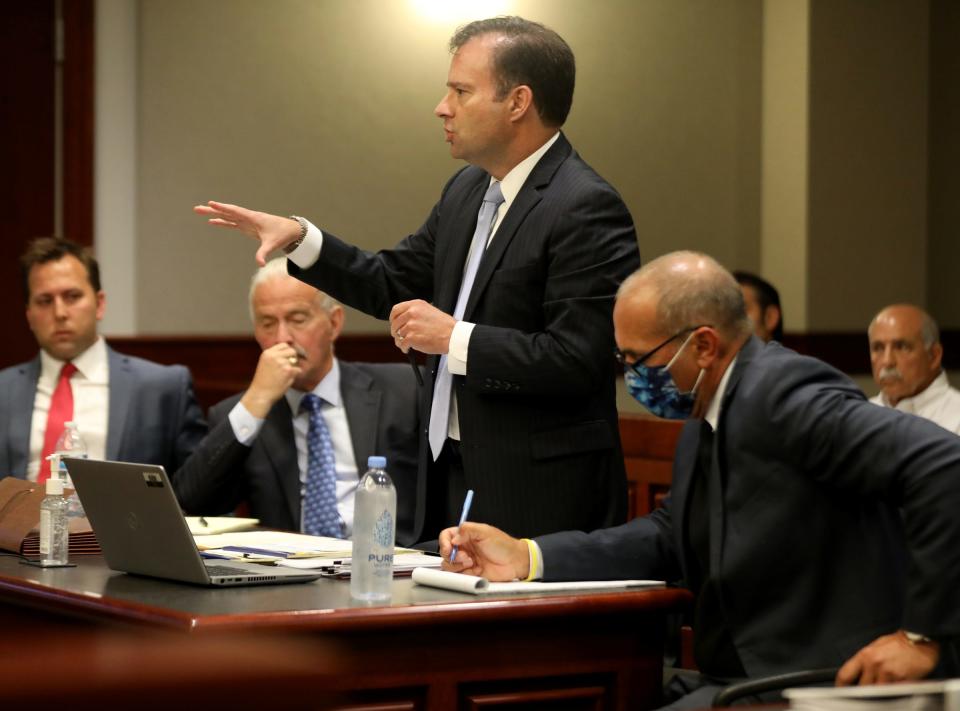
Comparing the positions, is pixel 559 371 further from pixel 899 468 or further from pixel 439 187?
pixel 439 187

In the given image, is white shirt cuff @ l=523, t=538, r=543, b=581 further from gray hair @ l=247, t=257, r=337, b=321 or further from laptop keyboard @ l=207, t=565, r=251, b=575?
gray hair @ l=247, t=257, r=337, b=321

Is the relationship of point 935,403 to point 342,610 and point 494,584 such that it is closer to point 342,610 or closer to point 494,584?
point 494,584

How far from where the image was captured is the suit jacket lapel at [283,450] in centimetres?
348

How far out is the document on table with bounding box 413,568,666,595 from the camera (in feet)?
7.50

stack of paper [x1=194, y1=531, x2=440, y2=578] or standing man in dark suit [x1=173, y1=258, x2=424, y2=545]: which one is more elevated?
standing man in dark suit [x1=173, y1=258, x2=424, y2=545]

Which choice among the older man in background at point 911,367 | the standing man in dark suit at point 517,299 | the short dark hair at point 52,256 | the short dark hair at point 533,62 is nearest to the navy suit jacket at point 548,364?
the standing man in dark suit at point 517,299

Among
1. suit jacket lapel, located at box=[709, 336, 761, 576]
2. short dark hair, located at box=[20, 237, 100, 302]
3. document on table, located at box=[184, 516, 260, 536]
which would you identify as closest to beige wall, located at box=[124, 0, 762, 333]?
short dark hair, located at box=[20, 237, 100, 302]

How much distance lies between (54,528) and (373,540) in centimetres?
74

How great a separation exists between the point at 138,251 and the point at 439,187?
135 cm

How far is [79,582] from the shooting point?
241cm

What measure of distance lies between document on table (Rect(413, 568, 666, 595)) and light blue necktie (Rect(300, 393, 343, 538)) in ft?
3.58

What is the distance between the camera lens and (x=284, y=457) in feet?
11.6

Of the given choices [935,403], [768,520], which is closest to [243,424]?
[768,520]

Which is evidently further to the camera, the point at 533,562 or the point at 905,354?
the point at 905,354
